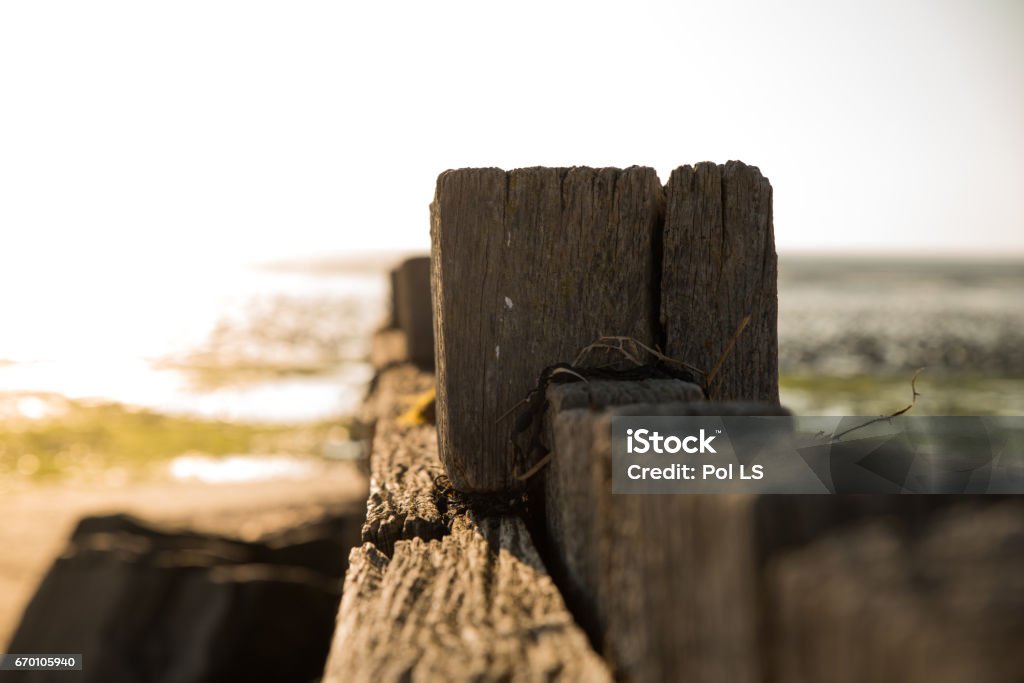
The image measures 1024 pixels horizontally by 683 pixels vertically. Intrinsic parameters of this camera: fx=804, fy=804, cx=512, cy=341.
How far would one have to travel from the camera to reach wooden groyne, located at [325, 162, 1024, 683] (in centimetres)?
75

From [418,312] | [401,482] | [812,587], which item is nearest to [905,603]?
[812,587]

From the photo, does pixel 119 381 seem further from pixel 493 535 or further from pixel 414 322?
pixel 493 535

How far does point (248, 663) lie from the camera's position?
5.09 meters

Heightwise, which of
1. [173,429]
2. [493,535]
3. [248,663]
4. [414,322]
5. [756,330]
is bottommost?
[248,663]

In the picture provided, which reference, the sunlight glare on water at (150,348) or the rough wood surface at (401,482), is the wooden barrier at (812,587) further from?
the sunlight glare on water at (150,348)

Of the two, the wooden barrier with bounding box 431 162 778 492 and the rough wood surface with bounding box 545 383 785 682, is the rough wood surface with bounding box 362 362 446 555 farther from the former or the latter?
the rough wood surface with bounding box 545 383 785 682

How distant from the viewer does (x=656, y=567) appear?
1.03 meters

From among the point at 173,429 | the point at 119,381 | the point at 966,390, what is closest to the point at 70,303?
the point at 119,381

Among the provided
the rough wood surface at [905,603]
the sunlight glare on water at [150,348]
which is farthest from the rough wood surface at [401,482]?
the sunlight glare on water at [150,348]

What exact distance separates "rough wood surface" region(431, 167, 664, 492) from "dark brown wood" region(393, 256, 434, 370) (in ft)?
9.21

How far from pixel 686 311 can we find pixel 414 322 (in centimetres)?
305

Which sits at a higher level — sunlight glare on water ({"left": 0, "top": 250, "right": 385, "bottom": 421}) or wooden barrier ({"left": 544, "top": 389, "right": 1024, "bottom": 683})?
sunlight glare on water ({"left": 0, "top": 250, "right": 385, "bottom": 421})

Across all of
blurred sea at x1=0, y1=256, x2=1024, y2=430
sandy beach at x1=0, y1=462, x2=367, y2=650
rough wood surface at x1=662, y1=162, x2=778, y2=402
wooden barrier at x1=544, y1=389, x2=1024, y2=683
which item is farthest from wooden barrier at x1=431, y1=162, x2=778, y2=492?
blurred sea at x1=0, y1=256, x2=1024, y2=430

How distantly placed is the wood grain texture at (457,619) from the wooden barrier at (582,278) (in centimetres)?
38
